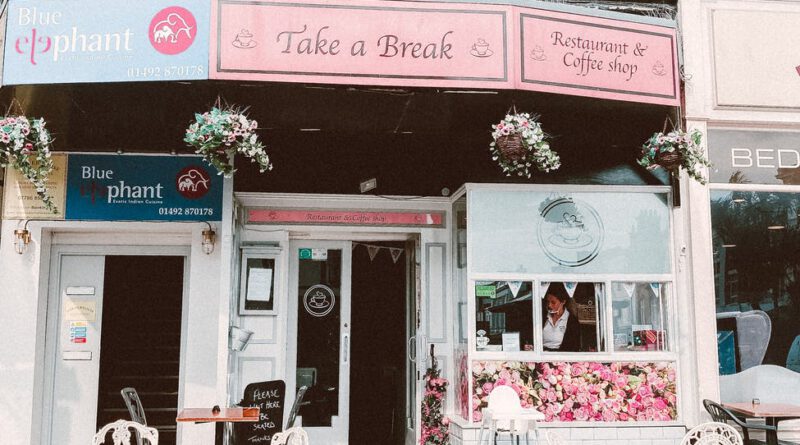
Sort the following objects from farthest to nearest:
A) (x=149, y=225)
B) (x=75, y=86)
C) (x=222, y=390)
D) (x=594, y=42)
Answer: (x=149, y=225), (x=222, y=390), (x=594, y=42), (x=75, y=86)

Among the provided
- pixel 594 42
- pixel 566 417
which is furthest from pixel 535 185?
pixel 566 417

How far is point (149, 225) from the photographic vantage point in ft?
26.2

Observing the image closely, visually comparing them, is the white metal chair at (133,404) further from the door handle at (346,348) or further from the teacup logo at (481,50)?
the teacup logo at (481,50)

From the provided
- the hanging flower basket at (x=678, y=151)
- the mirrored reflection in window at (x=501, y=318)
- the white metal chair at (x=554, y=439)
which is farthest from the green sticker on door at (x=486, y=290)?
the white metal chair at (x=554, y=439)

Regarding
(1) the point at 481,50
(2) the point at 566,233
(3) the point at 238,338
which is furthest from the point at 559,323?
(3) the point at 238,338

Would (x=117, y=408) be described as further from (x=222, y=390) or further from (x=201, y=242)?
(x=201, y=242)

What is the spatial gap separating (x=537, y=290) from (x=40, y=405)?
5172 millimetres

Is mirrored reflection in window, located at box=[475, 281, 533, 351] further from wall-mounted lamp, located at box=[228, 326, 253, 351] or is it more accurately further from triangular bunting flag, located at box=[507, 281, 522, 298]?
wall-mounted lamp, located at box=[228, 326, 253, 351]

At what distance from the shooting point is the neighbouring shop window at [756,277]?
7.91 m

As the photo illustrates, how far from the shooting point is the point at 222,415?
666 cm

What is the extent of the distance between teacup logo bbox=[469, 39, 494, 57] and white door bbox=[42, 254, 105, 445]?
464 centimetres

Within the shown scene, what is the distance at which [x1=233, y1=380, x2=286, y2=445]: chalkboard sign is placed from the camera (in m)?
7.24

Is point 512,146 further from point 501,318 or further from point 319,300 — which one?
point 319,300

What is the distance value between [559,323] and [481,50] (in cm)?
293
